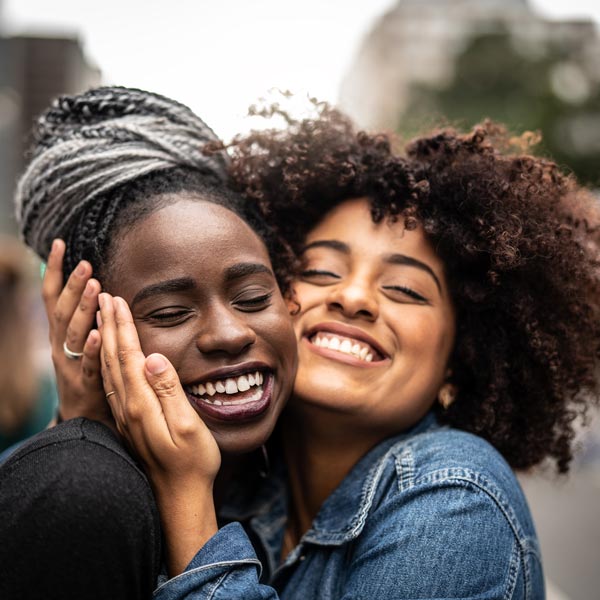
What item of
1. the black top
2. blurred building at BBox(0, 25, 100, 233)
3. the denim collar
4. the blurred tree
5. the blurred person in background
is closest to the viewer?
the black top

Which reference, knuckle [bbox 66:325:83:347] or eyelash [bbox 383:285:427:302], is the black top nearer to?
knuckle [bbox 66:325:83:347]

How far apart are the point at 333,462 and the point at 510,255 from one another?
114cm

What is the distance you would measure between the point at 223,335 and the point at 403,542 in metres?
0.87

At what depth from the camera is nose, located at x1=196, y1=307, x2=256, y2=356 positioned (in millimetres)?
2041

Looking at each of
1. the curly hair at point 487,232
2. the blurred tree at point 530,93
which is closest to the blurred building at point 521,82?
the blurred tree at point 530,93

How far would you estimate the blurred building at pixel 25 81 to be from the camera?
33594 mm

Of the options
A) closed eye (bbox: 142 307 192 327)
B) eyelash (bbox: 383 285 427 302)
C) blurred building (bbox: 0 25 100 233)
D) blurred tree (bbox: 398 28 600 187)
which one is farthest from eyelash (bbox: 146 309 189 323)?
blurred building (bbox: 0 25 100 233)

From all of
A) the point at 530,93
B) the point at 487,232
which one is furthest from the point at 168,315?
the point at 530,93

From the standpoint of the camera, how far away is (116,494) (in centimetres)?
167

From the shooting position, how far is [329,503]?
2572mm

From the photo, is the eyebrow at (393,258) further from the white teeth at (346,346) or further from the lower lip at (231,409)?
the lower lip at (231,409)

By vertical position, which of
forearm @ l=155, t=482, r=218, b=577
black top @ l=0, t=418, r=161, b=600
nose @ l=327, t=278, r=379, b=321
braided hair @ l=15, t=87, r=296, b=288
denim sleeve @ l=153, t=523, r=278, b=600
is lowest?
denim sleeve @ l=153, t=523, r=278, b=600

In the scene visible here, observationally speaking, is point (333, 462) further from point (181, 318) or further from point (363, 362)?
point (181, 318)

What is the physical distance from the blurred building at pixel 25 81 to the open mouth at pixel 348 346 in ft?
110
